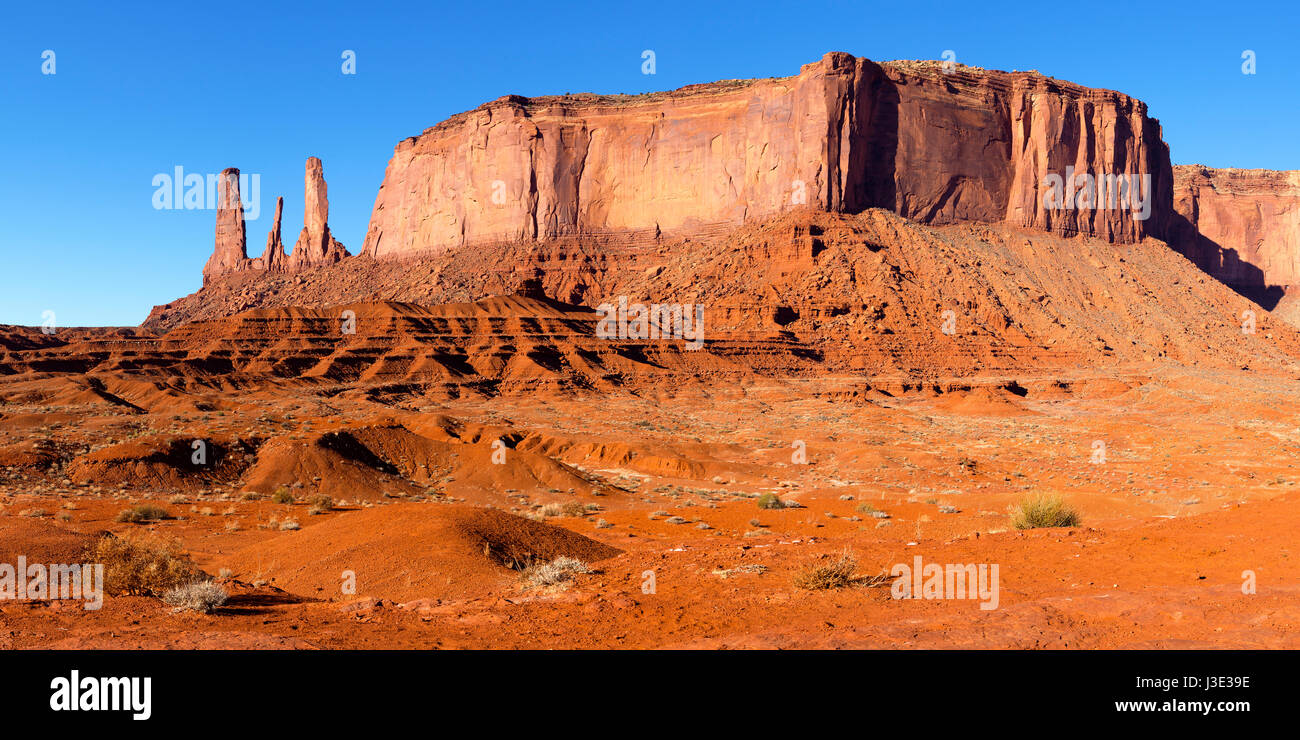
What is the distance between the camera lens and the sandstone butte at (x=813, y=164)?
8100cm

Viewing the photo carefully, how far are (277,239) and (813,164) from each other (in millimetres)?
88718

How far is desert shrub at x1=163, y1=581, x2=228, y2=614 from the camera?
8.25m

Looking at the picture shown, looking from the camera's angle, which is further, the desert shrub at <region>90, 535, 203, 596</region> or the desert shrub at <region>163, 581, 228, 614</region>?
the desert shrub at <region>90, 535, 203, 596</region>

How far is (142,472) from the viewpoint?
21344 mm

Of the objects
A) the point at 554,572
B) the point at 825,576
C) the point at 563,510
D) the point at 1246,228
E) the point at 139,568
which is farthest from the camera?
the point at 1246,228

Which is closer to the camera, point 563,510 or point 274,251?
point 563,510

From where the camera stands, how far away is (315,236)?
12275 centimetres

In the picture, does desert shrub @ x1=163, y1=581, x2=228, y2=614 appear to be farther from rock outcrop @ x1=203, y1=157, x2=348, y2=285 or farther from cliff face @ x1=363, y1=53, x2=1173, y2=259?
rock outcrop @ x1=203, y1=157, x2=348, y2=285

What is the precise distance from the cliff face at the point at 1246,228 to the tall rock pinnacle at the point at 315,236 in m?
123

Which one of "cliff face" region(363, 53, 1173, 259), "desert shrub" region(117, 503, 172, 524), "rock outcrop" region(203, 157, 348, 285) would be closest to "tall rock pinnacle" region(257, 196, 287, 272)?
"rock outcrop" region(203, 157, 348, 285)

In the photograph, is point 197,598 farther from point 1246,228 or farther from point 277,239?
point 1246,228

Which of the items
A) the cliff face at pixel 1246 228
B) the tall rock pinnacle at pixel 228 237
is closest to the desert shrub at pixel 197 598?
the cliff face at pixel 1246 228

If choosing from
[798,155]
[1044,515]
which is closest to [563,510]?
[1044,515]

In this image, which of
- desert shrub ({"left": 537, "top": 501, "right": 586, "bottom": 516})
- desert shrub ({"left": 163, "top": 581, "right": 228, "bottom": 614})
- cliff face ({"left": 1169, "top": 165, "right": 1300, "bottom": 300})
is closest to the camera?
desert shrub ({"left": 163, "top": 581, "right": 228, "bottom": 614})
